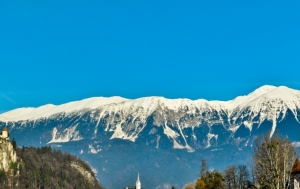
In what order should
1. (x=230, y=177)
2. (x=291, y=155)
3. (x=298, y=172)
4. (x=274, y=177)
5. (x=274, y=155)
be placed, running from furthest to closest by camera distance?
(x=230, y=177)
(x=298, y=172)
(x=291, y=155)
(x=274, y=155)
(x=274, y=177)

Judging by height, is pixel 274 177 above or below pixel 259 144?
below

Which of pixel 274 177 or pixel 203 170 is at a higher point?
pixel 203 170

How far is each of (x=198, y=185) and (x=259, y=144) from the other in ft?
103

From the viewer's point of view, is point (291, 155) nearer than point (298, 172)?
Yes

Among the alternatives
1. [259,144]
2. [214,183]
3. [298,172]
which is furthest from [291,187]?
[214,183]

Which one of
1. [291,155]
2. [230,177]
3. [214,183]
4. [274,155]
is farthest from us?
[230,177]

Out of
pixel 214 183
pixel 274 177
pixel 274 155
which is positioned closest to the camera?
pixel 274 177

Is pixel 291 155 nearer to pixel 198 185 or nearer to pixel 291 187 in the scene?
pixel 291 187

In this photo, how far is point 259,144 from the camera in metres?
107

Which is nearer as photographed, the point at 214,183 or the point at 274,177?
the point at 274,177

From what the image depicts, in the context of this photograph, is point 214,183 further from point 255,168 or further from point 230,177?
point 255,168

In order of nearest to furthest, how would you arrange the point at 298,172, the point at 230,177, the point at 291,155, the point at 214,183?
the point at 291,155
the point at 298,172
the point at 214,183
the point at 230,177

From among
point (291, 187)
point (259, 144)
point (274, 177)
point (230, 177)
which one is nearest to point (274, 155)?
point (274, 177)

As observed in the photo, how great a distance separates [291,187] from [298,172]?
2708 mm
